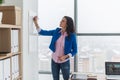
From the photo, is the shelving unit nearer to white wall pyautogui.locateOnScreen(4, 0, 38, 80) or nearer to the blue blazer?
white wall pyautogui.locateOnScreen(4, 0, 38, 80)

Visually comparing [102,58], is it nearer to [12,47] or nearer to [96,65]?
[96,65]

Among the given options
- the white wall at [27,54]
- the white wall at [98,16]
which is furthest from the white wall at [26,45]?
the white wall at [98,16]

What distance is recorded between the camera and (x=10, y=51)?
9.43ft

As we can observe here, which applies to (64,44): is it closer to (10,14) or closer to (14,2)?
(14,2)

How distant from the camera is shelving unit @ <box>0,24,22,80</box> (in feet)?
8.69

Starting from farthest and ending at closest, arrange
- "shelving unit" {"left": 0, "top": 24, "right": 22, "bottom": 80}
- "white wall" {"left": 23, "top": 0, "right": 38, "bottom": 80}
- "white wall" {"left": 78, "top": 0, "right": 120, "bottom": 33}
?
"white wall" {"left": 78, "top": 0, "right": 120, "bottom": 33}, "white wall" {"left": 23, "top": 0, "right": 38, "bottom": 80}, "shelving unit" {"left": 0, "top": 24, "right": 22, "bottom": 80}

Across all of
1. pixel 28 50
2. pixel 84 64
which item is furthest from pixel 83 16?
pixel 28 50

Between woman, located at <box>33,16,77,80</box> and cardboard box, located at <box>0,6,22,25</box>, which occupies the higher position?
cardboard box, located at <box>0,6,22,25</box>

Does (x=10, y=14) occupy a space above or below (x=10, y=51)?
above

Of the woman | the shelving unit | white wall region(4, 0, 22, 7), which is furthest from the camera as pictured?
the woman

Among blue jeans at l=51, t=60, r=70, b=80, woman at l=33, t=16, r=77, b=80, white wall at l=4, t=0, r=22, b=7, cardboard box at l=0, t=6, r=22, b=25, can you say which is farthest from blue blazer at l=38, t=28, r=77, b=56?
cardboard box at l=0, t=6, r=22, b=25

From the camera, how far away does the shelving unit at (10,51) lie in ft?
8.69

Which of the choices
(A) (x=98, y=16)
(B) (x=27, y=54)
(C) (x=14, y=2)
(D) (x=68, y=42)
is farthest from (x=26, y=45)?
(A) (x=98, y=16)

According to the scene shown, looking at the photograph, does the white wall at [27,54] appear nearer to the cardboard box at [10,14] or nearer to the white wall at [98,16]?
the cardboard box at [10,14]
